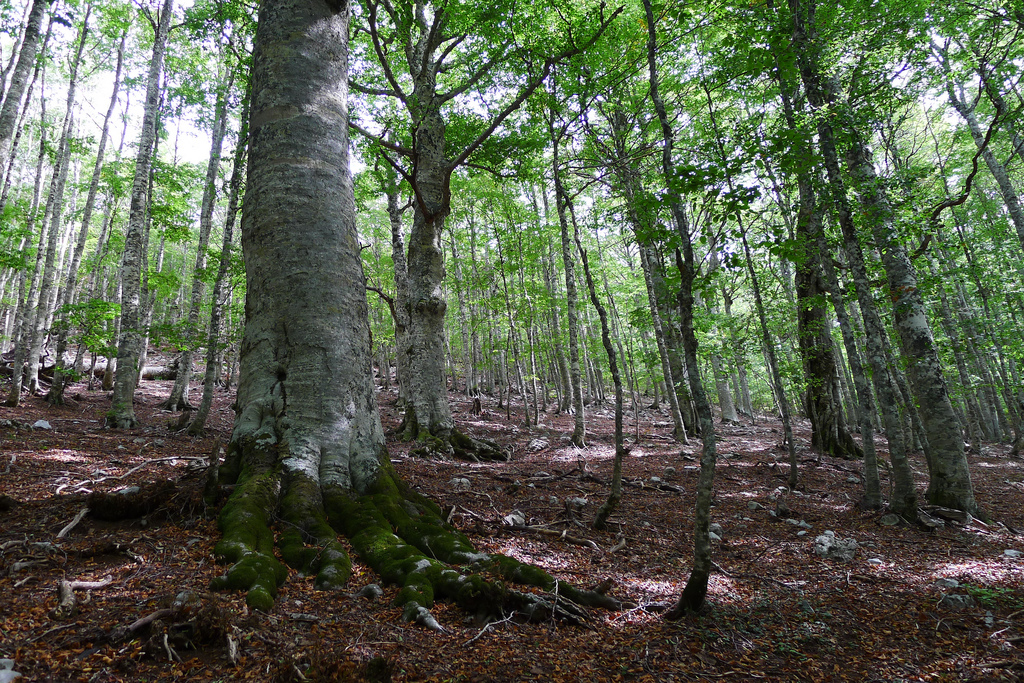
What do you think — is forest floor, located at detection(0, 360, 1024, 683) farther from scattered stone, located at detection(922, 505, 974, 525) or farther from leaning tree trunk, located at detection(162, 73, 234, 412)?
leaning tree trunk, located at detection(162, 73, 234, 412)

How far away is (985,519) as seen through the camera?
650 cm

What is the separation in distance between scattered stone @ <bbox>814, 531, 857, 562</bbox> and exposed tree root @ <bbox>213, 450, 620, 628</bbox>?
3.35 m

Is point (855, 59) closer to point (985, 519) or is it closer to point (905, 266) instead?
point (905, 266)

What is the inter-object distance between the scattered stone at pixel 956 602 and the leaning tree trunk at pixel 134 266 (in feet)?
40.9

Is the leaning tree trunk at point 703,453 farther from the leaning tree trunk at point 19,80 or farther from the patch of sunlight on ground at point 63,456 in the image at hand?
the leaning tree trunk at point 19,80

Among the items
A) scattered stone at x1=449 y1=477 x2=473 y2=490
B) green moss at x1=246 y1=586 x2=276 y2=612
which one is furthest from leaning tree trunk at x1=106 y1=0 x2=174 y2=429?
green moss at x1=246 y1=586 x2=276 y2=612

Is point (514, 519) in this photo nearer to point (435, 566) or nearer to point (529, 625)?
point (435, 566)

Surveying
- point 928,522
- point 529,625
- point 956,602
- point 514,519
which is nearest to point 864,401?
point 928,522

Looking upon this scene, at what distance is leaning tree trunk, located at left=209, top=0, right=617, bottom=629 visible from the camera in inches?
129

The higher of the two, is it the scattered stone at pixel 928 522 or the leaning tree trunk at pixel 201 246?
the leaning tree trunk at pixel 201 246

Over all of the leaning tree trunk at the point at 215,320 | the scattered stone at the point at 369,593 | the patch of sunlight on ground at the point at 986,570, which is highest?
the leaning tree trunk at the point at 215,320

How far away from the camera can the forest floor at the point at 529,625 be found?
7.19 feet

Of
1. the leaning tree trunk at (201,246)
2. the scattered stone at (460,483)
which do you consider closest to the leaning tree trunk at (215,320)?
the leaning tree trunk at (201,246)

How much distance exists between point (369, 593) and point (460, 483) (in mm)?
3530
